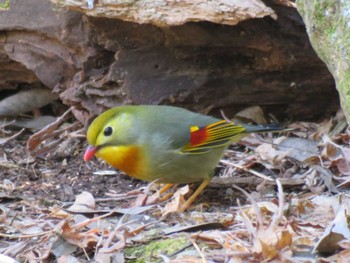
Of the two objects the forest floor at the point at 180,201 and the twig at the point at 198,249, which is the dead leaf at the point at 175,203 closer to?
the forest floor at the point at 180,201

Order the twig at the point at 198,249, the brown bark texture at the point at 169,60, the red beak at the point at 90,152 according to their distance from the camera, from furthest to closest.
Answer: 1. the brown bark texture at the point at 169,60
2. the red beak at the point at 90,152
3. the twig at the point at 198,249

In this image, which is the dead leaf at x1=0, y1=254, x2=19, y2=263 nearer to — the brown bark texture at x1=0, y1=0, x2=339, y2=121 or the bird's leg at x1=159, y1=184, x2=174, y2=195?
the bird's leg at x1=159, y1=184, x2=174, y2=195

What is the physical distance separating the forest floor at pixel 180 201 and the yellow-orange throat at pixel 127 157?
0.16 metres

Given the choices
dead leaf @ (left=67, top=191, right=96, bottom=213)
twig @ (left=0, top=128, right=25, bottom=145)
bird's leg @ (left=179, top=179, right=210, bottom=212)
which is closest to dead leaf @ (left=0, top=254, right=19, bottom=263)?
dead leaf @ (left=67, top=191, right=96, bottom=213)

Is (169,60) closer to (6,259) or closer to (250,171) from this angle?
(250,171)

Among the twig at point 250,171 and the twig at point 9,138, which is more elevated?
the twig at point 250,171

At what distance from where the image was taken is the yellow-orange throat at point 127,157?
5223 mm

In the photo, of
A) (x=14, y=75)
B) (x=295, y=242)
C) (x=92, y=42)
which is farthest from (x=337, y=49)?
(x=14, y=75)

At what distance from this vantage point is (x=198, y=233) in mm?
4023

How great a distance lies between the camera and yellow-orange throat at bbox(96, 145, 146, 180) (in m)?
5.22

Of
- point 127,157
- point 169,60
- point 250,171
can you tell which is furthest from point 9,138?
point 250,171

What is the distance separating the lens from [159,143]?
5.29 metres

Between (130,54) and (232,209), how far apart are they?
5.17 ft

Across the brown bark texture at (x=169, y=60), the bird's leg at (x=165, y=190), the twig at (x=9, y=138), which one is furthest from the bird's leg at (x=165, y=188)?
the twig at (x=9, y=138)
